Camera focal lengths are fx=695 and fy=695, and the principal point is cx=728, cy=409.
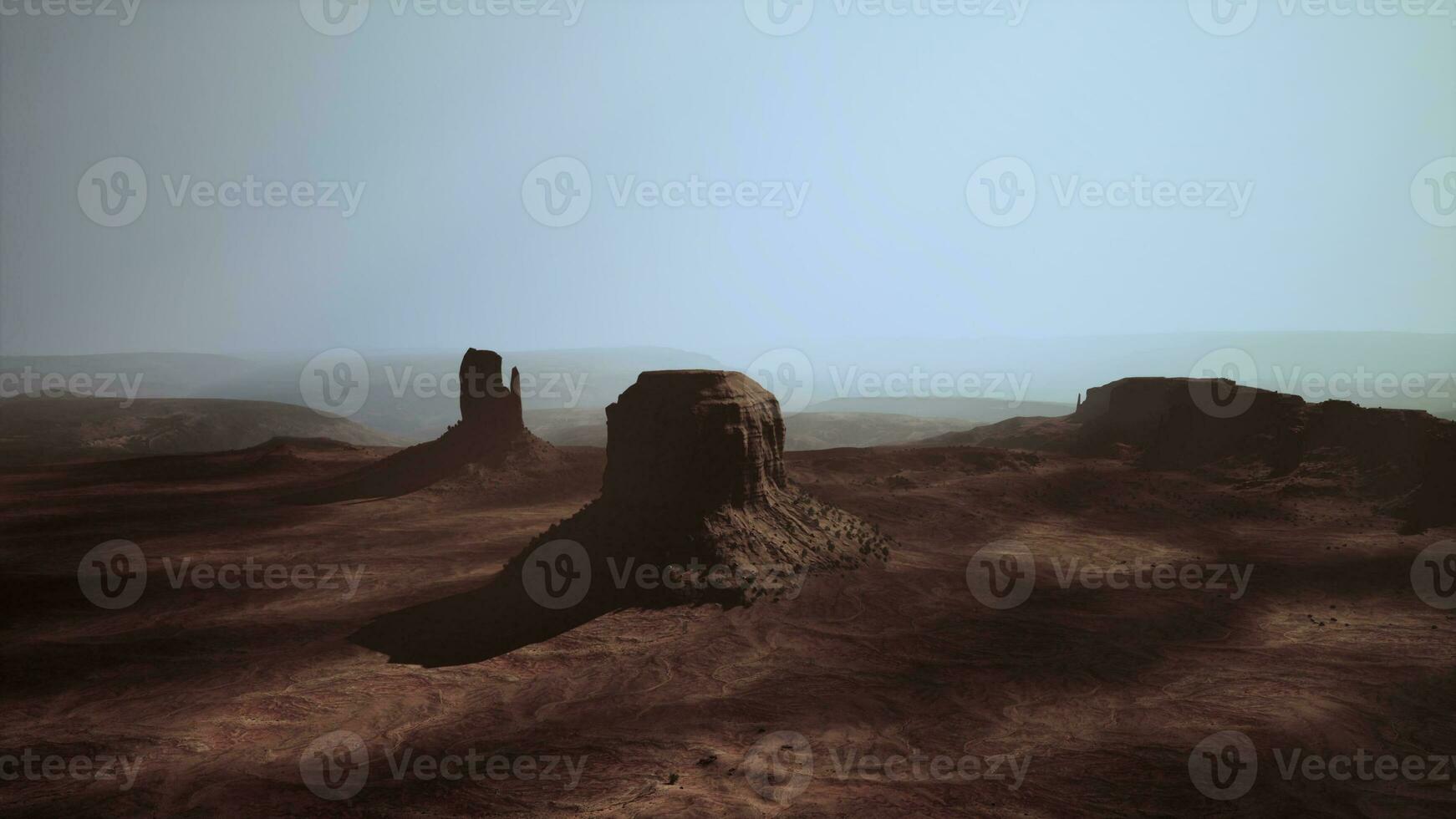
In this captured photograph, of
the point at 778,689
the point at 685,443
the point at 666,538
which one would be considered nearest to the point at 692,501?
the point at 666,538

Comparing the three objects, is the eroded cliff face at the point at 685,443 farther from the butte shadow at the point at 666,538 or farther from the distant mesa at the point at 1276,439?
the distant mesa at the point at 1276,439

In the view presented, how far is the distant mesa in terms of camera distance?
26.2m

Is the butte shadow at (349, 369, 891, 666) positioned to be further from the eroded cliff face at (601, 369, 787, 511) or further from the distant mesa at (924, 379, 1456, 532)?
the distant mesa at (924, 379, 1456, 532)

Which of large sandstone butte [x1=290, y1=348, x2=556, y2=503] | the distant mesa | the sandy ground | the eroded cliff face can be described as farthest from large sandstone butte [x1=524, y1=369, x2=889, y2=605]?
the distant mesa

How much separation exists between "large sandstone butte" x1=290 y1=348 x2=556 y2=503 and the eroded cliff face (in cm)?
1779

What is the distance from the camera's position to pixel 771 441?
2303 centimetres

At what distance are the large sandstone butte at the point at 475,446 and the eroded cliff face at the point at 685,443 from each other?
700 inches

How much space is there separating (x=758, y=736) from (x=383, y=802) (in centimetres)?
589

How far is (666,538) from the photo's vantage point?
19.9 meters

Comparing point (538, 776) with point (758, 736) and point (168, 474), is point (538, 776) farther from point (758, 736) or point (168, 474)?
point (168, 474)

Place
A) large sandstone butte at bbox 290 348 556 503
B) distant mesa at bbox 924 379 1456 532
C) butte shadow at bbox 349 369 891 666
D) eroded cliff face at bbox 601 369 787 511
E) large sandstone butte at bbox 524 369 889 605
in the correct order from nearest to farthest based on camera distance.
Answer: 1. butte shadow at bbox 349 369 891 666
2. large sandstone butte at bbox 524 369 889 605
3. eroded cliff face at bbox 601 369 787 511
4. distant mesa at bbox 924 379 1456 532
5. large sandstone butte at bbox 290 348 556 503

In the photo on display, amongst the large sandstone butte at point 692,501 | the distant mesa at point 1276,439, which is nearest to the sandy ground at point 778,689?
the large sandstone butte at point 692,501

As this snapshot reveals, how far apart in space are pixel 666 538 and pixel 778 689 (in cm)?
668

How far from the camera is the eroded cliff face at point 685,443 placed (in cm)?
2044
